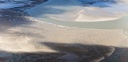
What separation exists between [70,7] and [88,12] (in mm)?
1052

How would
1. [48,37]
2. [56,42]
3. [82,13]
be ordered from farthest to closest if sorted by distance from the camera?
[82,13] < [48,37] < [56,42]

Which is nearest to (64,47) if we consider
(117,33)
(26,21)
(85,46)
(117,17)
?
(85,46)

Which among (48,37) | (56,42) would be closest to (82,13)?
(48,37)

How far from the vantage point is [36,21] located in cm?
1141

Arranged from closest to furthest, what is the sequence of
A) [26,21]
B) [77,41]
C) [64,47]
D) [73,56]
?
[73,56], [64,47], [77,41], [26,21]

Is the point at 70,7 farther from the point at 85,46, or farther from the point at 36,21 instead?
the point at 85,46

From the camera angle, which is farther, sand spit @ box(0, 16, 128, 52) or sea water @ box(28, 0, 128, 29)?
sea water @ box(28, 0, 128, 29)

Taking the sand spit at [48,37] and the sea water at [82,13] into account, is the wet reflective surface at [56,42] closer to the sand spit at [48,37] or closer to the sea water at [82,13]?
the sand spit at [48,37]

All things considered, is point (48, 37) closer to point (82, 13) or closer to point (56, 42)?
point (56, 42)


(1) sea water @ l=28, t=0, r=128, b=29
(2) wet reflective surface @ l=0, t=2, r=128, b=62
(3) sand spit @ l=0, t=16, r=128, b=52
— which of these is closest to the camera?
(2) wet reflective surface @ l=0, t=2, r=128, b=62

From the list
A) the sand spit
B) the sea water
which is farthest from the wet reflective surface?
the sea water

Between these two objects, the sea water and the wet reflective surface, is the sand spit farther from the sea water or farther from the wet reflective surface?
the sea water

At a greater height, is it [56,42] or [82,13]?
[56,42]

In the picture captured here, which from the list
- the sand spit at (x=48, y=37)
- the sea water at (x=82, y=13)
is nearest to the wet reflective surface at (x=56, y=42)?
the sand spit at (x=48, y=37)
